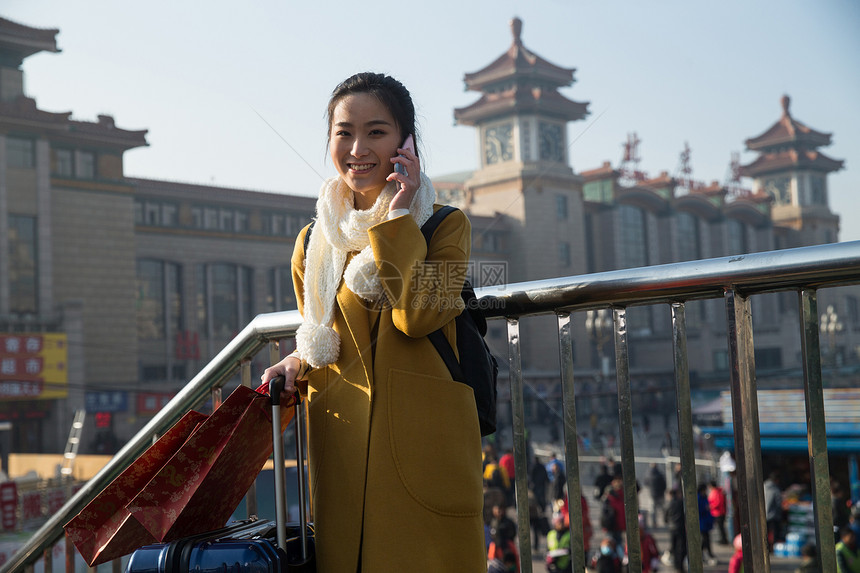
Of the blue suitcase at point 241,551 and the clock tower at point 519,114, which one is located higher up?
the clock tower at point 519,114

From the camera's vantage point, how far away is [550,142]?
32.7 meters

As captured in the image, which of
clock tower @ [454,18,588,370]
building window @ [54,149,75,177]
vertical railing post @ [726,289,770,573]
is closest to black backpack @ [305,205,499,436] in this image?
vertical railing post @ [726,289,770,573]

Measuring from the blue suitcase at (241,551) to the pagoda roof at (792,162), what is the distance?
46648mm

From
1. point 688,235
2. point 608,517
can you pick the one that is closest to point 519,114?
point 688,235

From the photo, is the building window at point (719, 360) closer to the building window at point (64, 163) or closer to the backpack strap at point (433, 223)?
the building window at point (64, 163)

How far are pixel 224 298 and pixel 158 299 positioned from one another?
6.95ft

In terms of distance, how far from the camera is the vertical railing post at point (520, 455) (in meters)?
1.36

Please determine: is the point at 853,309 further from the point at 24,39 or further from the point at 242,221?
the point at 24,39

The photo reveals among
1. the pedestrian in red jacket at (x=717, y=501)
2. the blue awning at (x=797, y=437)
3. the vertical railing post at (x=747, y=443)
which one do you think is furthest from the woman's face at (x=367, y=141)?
the blue awning at (x=797, y=437)

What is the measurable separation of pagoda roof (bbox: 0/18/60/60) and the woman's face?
18094 millimetres

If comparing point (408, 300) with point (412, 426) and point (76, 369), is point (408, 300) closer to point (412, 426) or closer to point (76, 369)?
point (412, 426)

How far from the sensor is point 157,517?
3.77 feet

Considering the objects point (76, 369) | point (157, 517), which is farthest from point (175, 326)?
point (157, 517)

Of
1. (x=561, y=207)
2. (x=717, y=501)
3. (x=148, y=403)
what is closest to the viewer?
(x=717, y=501)
